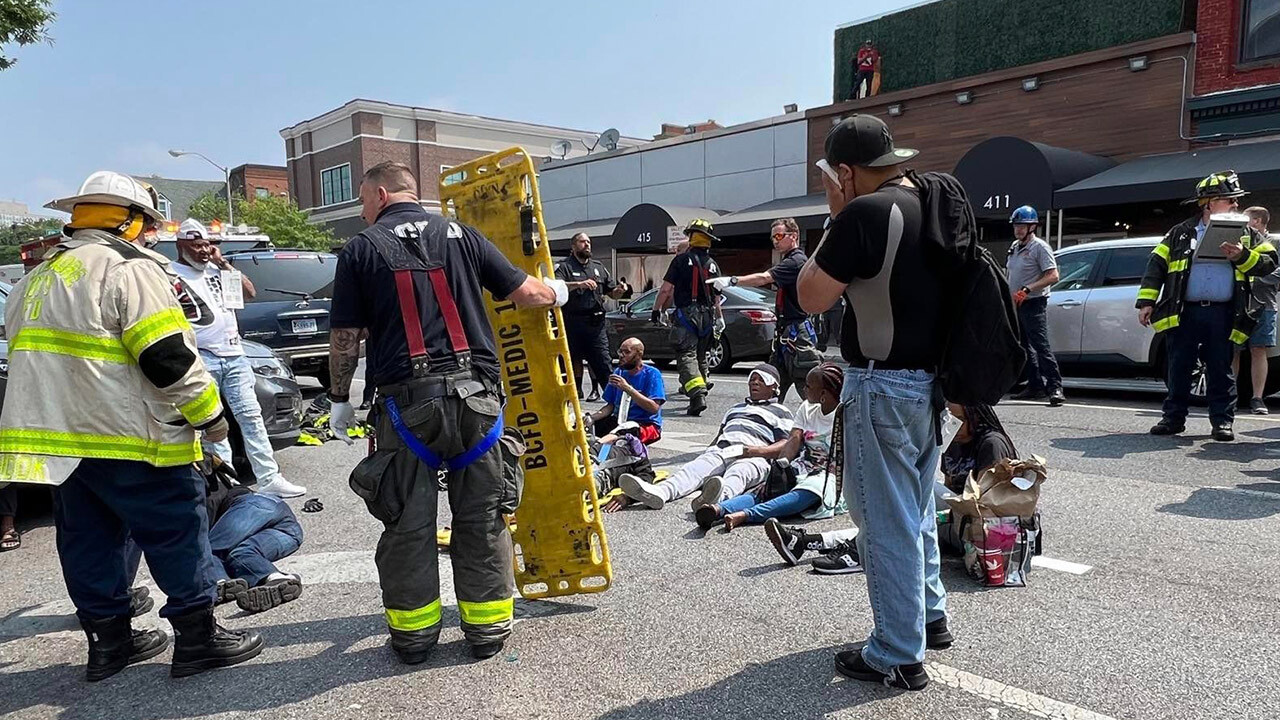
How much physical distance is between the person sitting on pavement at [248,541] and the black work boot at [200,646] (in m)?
0.54

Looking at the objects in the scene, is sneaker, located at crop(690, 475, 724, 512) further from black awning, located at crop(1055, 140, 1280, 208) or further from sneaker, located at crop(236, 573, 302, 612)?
black awning, located at crop(1055, 140, 1280, 208)

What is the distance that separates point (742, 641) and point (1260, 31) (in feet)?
51.5

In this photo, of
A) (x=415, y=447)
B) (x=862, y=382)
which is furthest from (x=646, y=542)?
(x=862, y=382)

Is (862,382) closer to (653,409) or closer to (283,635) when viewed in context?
(283,635)

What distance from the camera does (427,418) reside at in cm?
306

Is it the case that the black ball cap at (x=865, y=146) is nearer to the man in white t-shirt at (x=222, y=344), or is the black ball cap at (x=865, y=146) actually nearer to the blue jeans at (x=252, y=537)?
the blue jeans at (x=252, y=537)

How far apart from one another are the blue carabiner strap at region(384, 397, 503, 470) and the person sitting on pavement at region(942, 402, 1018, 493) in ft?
7.15

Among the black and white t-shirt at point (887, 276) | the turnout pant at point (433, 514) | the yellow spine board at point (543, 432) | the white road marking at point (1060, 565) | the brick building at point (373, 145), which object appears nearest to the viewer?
the black and white t-shirt at point (887, 276)

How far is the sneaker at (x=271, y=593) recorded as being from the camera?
373 centimetres

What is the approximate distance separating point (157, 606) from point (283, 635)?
37.9 inches

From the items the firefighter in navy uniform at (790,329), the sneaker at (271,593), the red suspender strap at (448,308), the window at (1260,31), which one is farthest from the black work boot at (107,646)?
the window at (1260,31)

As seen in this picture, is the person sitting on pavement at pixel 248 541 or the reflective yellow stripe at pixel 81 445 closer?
the reflective yellow stripe at pixel 81 445

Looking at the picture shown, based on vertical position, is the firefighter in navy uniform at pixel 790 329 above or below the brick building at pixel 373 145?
below

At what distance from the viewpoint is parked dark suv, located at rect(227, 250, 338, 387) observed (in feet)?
30.3
